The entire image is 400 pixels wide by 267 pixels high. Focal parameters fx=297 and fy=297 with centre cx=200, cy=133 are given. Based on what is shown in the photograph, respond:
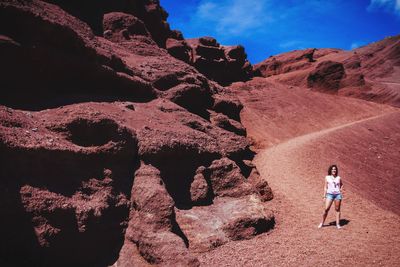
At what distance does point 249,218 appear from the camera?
791 cm

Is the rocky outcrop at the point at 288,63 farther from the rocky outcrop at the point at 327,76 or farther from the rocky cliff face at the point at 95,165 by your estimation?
the rocky cliff face at the point at 95,165

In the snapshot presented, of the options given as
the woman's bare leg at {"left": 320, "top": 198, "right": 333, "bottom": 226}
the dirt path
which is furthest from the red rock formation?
the woman's bare leg at {"left": 320, "top": 198, "right": 333, "bottom": 226}

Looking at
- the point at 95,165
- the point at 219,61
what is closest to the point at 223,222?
the point at 95,165

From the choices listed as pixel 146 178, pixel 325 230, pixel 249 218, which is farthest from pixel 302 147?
pixel 146 178

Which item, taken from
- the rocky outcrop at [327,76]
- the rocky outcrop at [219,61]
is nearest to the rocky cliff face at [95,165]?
the rocky outcrop at [219,61]

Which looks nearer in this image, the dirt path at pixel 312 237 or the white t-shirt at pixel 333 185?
the dirt path at pixel 312 237

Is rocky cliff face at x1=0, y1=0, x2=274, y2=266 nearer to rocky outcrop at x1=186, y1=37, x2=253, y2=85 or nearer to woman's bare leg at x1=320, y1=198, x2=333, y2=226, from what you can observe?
woman's bare leg at x1=320, y1=198, x2=333, y2=226

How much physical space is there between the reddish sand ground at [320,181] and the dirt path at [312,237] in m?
0.02

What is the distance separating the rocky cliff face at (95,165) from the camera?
5453mm

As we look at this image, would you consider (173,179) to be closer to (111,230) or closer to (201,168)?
(201,168)

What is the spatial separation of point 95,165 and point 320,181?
982 cm

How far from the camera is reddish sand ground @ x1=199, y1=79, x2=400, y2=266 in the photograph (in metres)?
6.93

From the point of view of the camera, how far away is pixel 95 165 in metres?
6.81

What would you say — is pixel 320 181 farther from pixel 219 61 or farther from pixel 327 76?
pixel 327 76
